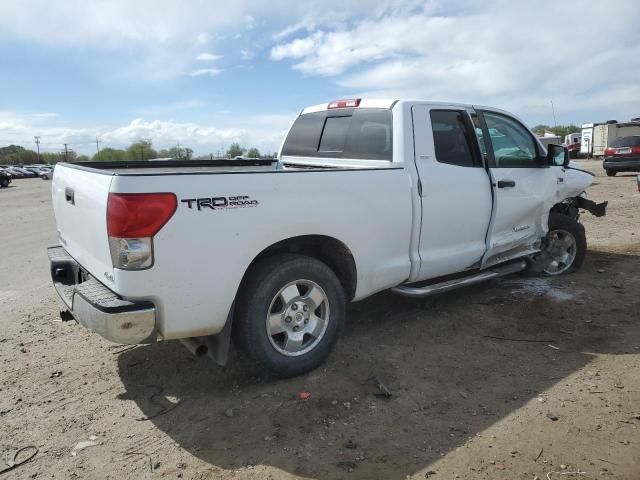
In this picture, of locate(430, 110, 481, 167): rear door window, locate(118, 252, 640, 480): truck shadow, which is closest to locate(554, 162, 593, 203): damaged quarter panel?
locate(118, 252, 640, 480): truck shadow

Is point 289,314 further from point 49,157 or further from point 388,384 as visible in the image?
point 49,157

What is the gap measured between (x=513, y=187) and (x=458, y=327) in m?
1.57

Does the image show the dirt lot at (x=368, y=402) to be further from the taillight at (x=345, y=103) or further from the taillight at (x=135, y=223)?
the taillight at (x=345, y=103)

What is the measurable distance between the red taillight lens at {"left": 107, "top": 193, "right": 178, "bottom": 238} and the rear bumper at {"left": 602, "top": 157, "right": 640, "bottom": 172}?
22087 millimetres

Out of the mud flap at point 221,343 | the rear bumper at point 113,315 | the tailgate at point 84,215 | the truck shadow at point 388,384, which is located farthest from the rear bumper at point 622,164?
the rear bumper at point 113,315

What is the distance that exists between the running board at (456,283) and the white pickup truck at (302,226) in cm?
2

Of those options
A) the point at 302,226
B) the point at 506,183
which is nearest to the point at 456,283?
the point at 506,183

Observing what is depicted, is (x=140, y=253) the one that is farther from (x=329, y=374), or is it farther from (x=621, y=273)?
(x=621, y=273)

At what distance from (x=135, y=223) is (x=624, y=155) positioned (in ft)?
Answer: 73.2

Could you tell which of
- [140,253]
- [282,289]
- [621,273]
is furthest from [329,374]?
[621,273]

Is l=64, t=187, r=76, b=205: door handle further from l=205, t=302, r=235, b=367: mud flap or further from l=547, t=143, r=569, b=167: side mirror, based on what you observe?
l=547, t=143, r=569, b=167: side mirror

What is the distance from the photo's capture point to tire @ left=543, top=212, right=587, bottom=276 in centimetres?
626

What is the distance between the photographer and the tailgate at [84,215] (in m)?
3.02

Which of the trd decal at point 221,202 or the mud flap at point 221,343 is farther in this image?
the mud flap at point 221,343
